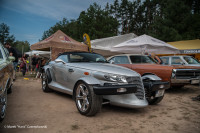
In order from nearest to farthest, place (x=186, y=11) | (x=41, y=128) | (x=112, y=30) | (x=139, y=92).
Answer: (x=41, y=128)
(x=139, y=92)
(x=186, y=11)
(x=112, y=30)

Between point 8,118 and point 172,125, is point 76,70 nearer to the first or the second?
point 8,118

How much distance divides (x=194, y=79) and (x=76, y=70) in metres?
4.82

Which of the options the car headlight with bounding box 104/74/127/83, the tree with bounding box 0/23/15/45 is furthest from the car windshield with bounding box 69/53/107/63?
the tree with bounding box 0/23/15/45

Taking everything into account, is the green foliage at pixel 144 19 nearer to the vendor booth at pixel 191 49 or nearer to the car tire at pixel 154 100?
the vendor booth at pixel 191 49

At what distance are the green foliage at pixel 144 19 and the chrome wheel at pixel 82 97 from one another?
1852 centimetres

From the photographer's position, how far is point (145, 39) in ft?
27.3

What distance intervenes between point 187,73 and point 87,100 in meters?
4.70

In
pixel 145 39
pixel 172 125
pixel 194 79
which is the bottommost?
pixel 172 125

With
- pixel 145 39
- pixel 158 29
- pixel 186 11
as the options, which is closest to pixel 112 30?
pixel 158 29

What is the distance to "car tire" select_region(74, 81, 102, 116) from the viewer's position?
9.52 ft

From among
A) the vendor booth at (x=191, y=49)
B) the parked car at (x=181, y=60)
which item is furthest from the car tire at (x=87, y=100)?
the vendor booth at (x=191, y=49)

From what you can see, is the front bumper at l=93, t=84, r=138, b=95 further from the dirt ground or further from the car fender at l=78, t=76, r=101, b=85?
the dirt ground

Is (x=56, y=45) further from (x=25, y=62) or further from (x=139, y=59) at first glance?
(x=139, y=59)

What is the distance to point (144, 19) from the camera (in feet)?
99.9
